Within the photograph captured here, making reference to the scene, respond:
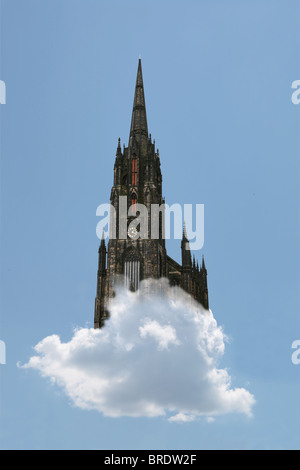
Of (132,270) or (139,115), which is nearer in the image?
(132,270)

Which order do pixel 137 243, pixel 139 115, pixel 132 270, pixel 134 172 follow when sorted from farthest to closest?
1. pixel 139 115
2. pixel 134 172
3. pixel 137 243
4. pixel 132 270

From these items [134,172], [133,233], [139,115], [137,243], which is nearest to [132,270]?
[137,243]

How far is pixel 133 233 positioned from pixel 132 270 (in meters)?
5.17

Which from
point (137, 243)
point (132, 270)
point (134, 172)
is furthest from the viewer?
point (134, 172)

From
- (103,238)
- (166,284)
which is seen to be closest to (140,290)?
(166,284)

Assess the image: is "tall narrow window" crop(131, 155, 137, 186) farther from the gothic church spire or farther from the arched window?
the arched window

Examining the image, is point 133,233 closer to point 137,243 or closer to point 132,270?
point 137,243

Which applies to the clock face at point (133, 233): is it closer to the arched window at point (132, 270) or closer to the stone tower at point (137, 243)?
the stone tower at point (137, 243)

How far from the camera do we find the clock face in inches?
2721

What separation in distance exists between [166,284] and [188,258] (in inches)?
214

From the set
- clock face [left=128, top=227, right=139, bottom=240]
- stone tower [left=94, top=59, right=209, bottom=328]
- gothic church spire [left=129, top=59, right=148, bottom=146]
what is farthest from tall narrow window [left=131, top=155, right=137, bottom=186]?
clock face [left=128, top=227, right=139, bottom=240]

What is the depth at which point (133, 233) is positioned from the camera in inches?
2731

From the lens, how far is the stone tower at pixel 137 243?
6688 centimetres
